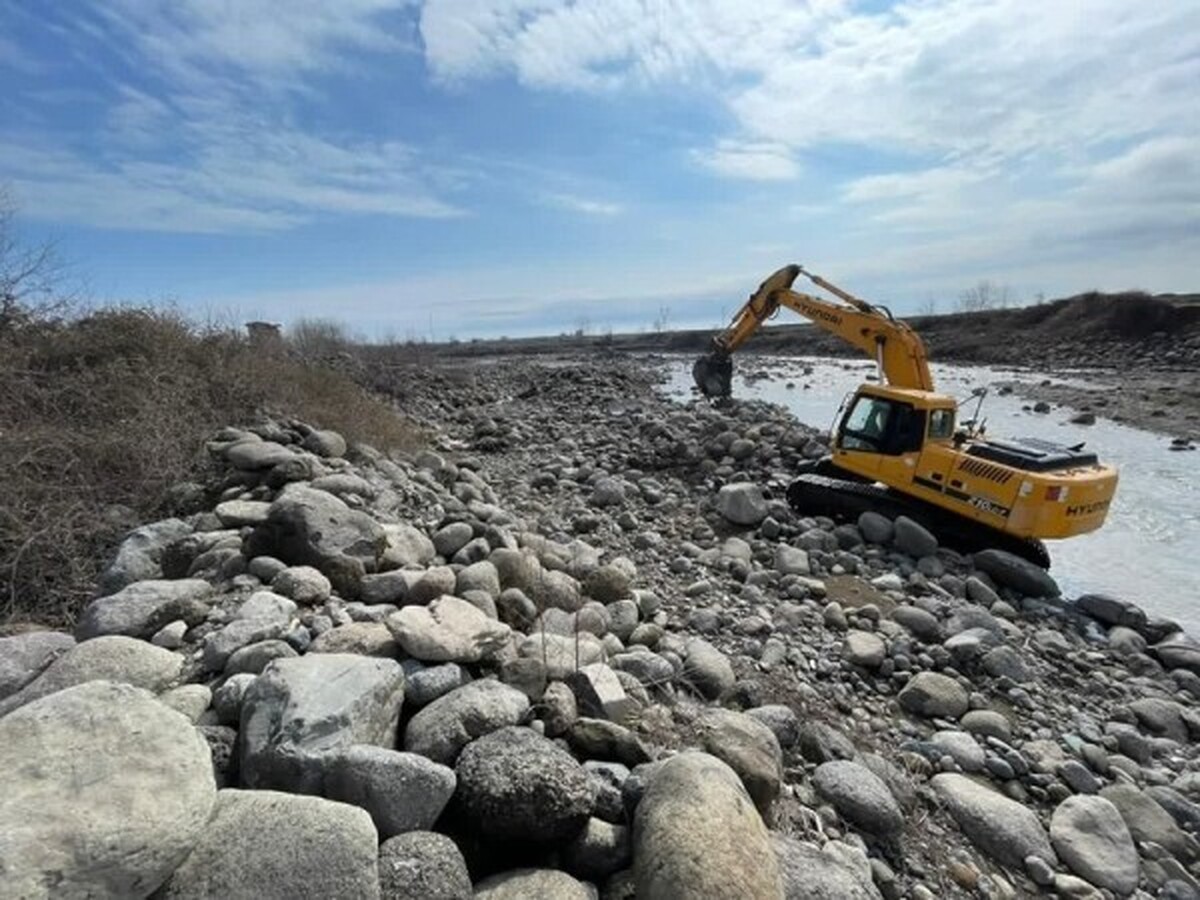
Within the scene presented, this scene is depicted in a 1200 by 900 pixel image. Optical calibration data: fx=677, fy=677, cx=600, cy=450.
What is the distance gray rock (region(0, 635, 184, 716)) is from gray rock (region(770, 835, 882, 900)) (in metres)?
2.71

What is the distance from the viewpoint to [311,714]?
2.53 meters

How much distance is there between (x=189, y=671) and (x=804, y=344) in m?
53.9

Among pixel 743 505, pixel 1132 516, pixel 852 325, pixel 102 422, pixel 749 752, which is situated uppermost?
pixel 852 325

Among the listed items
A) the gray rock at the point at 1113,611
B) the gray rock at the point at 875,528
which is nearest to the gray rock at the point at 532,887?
the gray rock at the point at 1113,611

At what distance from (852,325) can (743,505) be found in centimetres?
392

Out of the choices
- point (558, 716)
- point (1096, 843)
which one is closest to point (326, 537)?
point (558, 716)

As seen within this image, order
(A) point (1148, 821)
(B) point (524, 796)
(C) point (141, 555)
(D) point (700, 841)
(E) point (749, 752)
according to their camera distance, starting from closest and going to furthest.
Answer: (D) point (700, 841)
(B) point (524, 796)
(E) point (749, 752)
(A) point (1148, 821)
(C) point (141, 555)

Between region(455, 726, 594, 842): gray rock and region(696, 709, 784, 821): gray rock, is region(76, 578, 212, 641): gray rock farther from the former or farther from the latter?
region(696, 709, 784, 821): gray rock

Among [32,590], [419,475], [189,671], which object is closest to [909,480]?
[419,475]

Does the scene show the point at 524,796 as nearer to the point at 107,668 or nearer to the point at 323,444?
the point at 107,668

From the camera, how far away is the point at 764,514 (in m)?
9.19

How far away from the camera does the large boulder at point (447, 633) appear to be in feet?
10.7

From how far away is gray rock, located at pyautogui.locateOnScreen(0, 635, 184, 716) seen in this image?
2.81m

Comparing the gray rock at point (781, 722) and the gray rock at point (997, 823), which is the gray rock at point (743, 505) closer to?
the gray rock at point (781, 722)
